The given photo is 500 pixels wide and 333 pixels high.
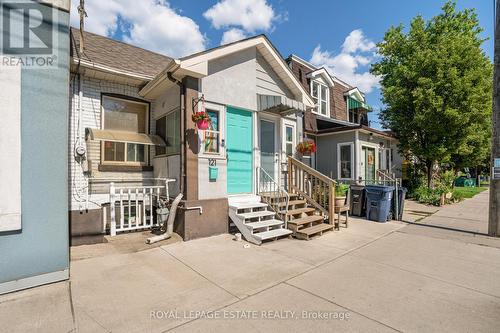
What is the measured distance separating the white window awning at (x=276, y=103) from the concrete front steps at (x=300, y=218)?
7.68ft

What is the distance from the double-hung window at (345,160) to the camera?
37.8 feet

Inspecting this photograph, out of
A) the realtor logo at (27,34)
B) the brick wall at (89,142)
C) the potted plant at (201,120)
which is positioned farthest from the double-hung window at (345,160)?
the realtor logo at (27,34)

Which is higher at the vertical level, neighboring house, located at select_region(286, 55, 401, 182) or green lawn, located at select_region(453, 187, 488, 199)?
neighboring house, located at select_region(286, 55, 401, 182)

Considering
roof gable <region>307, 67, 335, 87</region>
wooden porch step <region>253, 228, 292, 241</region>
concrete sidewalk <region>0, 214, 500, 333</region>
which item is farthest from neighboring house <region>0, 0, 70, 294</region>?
roof gable <region>307, 67, 335, 87</region>

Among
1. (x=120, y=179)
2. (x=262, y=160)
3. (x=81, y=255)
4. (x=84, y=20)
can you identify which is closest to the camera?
(x=81, y=255)

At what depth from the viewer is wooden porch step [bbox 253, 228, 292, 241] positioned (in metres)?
5.30

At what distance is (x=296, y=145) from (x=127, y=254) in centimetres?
553

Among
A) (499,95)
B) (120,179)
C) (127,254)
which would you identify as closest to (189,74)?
(120,179)

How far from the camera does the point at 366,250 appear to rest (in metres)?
5.04

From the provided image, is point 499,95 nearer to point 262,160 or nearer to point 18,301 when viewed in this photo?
point 262,160

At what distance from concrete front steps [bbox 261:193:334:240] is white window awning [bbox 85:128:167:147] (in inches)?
127

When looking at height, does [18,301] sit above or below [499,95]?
below

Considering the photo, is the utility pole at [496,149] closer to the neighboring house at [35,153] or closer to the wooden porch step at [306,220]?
the wooden porch step at [306,220]

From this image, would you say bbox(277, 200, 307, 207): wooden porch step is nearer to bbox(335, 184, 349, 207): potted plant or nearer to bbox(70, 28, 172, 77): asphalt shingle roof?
bbox(335, 184, 349, 207): potted plant
